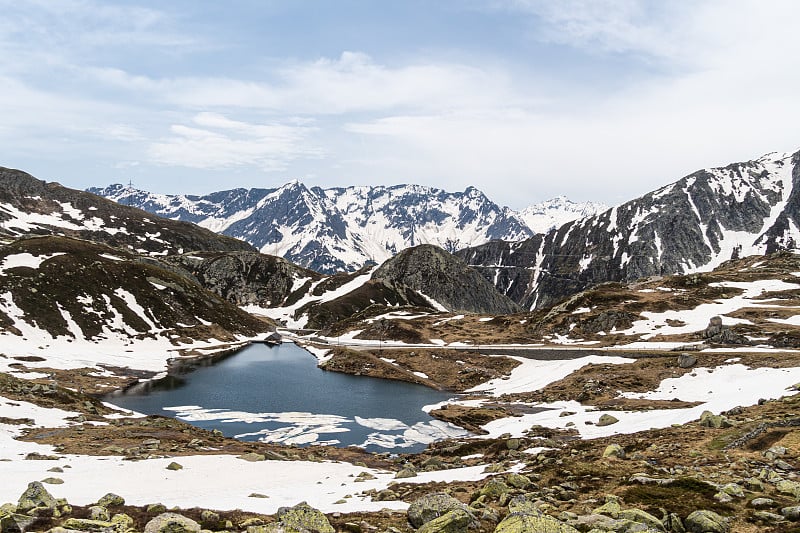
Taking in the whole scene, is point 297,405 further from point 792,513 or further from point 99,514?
point 792,513

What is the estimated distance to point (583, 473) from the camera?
27.2 metres

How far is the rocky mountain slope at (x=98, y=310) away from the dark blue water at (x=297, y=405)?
22008mm

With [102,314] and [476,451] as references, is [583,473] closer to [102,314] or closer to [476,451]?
[476,451]

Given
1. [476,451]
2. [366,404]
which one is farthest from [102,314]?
[476,451]

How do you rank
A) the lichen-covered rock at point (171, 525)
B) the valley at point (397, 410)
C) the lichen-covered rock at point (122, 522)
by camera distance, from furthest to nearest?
the valley at point (397, 410)
the lichen-covered rock at point (122, 522)
the lichen-covered rock at point (171, 525)

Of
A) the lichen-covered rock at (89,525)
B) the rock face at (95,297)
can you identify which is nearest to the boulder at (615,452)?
the lichen-covered rock at (89,525)

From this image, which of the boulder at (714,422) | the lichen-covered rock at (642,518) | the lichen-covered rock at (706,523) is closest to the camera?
the lichen-covered rock at (706,523)

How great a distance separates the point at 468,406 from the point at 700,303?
8281 centimetres

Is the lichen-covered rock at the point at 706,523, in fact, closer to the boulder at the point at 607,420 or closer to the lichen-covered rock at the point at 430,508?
the lichen-covered rock at the point at 430,508

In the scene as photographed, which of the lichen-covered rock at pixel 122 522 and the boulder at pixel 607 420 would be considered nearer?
the lichen-covered rock at pixel 122 522

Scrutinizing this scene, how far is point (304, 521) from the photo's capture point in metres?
20.3

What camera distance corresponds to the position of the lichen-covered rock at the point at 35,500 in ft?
69.5

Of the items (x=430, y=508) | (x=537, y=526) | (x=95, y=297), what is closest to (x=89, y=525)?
(x=430, y=508)

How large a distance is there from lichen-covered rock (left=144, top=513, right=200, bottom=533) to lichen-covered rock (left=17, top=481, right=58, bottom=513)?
5565 mm
